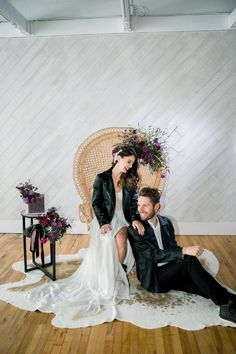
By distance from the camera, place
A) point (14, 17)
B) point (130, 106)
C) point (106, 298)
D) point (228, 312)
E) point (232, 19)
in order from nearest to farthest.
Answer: point (228, 312)
point (106, 298)
point (14, 17)
point (232, 19)
point (130, 106)

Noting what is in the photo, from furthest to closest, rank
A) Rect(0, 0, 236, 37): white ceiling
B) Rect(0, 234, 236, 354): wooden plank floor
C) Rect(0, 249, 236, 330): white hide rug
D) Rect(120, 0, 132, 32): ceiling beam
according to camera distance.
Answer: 1. Rect(0, 0, 236, 37): white ceiling
2. Rect(120, 0, 132, 32): ceiling beam
3. Rect(0, 249, 236, 330): white hide rug
4. Rect(0, 234, 236, 354): wooden plank floor

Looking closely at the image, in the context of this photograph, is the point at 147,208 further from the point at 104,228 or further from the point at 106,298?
the point at 106,298

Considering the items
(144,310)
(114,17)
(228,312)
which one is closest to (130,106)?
(114,17)

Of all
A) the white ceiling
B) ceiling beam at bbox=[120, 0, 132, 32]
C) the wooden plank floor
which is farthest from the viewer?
the white ceiling

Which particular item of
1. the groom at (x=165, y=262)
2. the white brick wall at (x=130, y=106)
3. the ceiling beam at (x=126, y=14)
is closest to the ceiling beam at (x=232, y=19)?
the white brick wall at (x=130, y=106)

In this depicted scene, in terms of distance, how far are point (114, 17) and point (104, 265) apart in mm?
3263

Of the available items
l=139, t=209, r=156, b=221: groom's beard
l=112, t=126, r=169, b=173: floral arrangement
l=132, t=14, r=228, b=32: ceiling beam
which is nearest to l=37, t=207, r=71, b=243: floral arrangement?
l=139, t=209, r=156, b=221: groom's beard

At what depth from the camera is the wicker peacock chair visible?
4.02 m

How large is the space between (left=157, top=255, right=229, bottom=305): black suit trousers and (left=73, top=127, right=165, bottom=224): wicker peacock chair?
1.26 metres

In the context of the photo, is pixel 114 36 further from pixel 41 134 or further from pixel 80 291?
pixel 80 291

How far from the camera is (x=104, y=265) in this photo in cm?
307

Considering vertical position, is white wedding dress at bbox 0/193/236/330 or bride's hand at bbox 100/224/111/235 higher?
bride's hand at bbox 100/224/111/235

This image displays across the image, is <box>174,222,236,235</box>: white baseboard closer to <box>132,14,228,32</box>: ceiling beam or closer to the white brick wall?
the white brick wall

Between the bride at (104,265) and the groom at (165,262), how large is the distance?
0.12 metres
